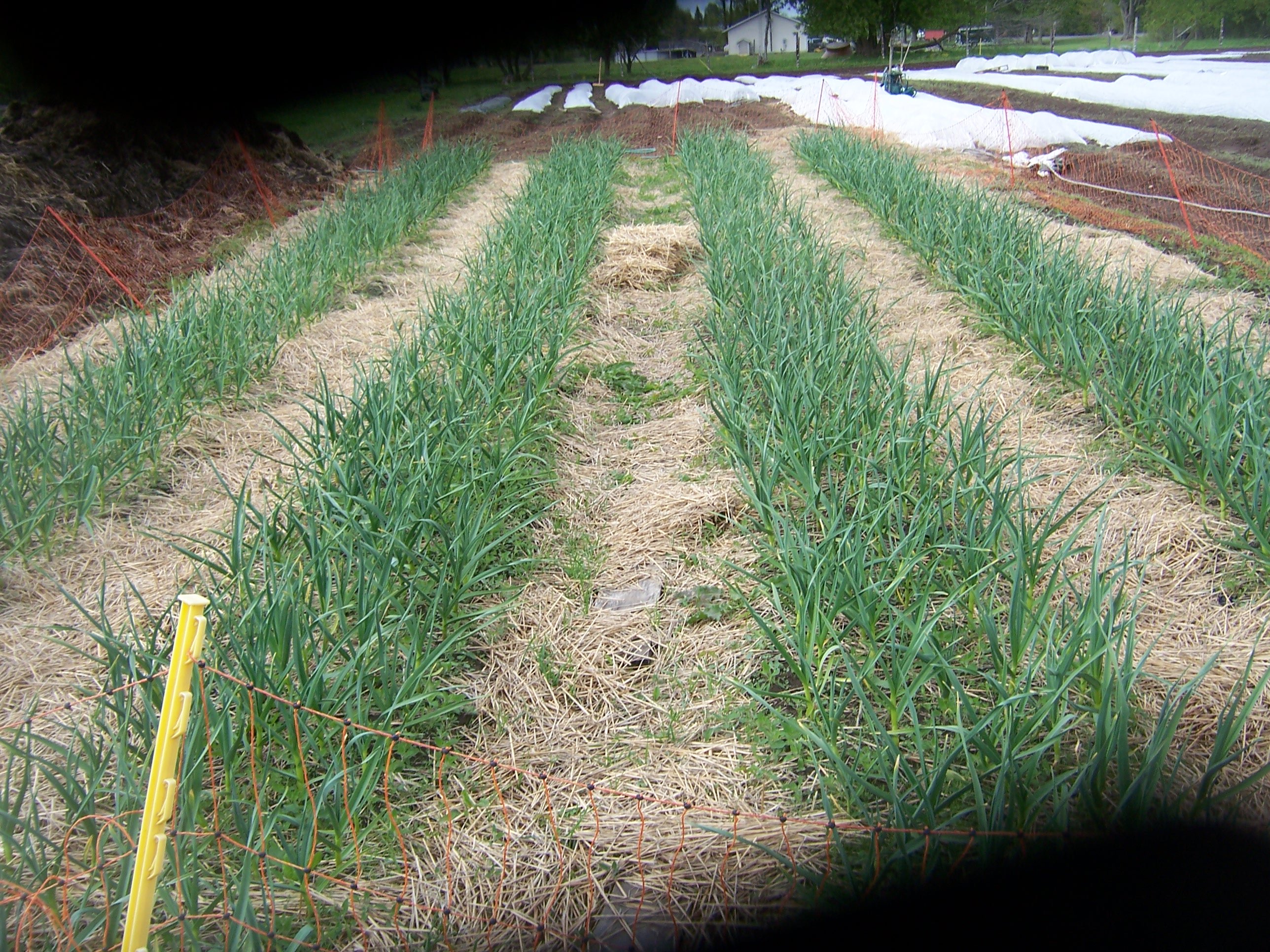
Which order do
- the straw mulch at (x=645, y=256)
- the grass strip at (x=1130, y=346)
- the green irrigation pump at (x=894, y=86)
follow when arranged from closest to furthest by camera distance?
the grass strip at (x=1130, y=346) < the straw mulch at (x=645, y=256) < the green irrigation pump at (x=894, y=86)

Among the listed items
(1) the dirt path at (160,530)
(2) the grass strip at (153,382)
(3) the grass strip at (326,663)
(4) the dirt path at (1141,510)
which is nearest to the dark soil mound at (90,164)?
(2) the grass strip at (153,382)

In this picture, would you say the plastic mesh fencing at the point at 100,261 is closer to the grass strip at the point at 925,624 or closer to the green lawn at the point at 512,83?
the green lawn at the point at 512,83

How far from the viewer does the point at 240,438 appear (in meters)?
3.13

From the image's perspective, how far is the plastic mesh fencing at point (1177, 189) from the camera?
18.1 feet

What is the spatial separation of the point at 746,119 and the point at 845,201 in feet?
26.9

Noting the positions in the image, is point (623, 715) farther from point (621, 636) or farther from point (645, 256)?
point (645, 256)

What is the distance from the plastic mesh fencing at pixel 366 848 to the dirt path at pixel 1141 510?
0.95 meters

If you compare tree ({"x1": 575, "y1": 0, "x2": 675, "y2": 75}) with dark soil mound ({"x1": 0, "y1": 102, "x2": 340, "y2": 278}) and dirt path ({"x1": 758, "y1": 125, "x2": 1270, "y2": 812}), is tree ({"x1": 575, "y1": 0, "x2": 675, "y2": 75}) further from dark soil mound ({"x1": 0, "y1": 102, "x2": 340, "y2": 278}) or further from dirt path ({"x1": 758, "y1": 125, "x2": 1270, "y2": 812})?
dirt path ({"x1": 758, "y1": 125, "x2": 1270, "y2": 812})

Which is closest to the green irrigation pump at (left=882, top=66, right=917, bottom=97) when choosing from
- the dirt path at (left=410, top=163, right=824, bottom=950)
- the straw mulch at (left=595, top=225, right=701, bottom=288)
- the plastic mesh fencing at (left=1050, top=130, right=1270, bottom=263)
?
the plastic mesh fencing at (left=1050, top=130, right=1270, bottom=263)

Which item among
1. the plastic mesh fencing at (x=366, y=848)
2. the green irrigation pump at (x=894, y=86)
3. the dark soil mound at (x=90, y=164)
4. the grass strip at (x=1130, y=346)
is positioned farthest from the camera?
the green irrigation pump at (x=894, y=86)

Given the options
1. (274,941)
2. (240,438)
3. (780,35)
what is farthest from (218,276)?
(780,35)

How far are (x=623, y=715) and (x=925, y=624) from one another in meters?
0.68

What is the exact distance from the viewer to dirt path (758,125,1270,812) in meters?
1.84

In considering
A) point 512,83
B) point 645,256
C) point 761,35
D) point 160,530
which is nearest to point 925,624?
point 160,530
